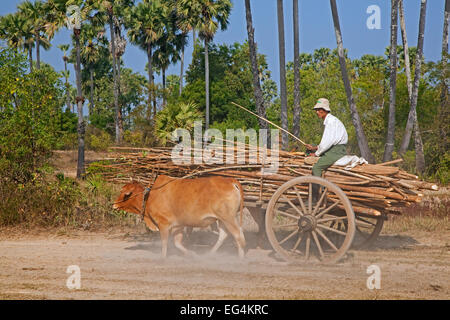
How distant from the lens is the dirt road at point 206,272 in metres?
5.08

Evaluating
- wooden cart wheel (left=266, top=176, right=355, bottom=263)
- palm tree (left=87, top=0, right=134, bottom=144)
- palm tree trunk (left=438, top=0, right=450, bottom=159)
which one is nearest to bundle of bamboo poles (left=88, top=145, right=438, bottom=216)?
wooden cart wheel (left=266, top=176, right=355, bottom=263)

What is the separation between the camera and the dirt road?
5.08 metres

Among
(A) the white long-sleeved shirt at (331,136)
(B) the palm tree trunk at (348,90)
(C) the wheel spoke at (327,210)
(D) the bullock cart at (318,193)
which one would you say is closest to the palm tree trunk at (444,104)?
(B) the palm tree trunk at (348,90)

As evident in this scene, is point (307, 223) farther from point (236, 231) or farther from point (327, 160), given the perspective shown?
point (236, 231)

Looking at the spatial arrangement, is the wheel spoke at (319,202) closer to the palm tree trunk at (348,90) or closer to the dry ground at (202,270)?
the dry ground at (202,270)

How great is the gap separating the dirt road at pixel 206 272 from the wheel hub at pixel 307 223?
52 centimetres

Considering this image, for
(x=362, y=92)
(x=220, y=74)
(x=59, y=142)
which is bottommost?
(x=59, y=142)

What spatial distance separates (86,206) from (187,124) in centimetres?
1328

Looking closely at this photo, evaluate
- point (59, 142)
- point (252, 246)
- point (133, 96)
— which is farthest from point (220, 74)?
point (252, 246)

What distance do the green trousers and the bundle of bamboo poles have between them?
5.5 inches

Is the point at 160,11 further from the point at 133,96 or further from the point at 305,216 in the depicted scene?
the point at 305,216

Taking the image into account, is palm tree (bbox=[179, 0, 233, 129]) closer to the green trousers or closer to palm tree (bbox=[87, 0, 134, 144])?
palm tree (bbox=[87, 0, 134, 144])

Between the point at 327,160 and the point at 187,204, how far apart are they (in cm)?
216

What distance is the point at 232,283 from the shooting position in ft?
18.0
